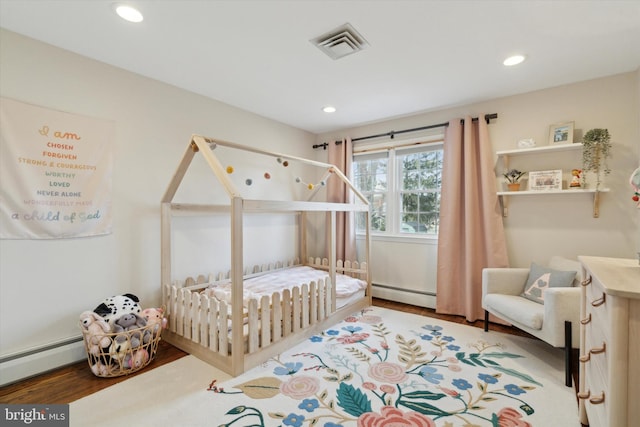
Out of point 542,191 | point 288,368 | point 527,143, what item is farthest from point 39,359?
point 527,143

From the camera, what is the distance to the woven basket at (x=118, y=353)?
199 centimetres

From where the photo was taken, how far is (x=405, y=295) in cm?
371

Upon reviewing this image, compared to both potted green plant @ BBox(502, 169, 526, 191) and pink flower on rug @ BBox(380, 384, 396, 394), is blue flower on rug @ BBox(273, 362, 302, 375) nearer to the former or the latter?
pink flower on rug @ BBox(380, 384, 396, 394)

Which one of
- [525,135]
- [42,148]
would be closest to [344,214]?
[525,135]

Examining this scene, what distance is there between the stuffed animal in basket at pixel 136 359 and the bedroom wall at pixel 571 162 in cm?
299

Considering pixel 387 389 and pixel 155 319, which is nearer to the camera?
pixel 387 389

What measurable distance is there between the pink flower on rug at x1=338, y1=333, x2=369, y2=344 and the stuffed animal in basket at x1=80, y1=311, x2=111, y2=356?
70.3 inches

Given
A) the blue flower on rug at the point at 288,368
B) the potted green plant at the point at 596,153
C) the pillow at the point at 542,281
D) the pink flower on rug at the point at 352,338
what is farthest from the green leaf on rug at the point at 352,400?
the potted green plant at the point at 596,153

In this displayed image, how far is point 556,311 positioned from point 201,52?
3.19 meters

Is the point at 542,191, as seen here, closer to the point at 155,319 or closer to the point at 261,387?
the point at 261,387

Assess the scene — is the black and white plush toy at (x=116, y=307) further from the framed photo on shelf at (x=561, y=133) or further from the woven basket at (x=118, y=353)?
the framed photo on shelf at (x=561, y=133)

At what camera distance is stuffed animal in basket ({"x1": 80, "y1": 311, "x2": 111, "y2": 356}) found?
1978 millimetres

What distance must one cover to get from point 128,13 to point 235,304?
193cm

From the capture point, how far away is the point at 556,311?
80.2 inches
